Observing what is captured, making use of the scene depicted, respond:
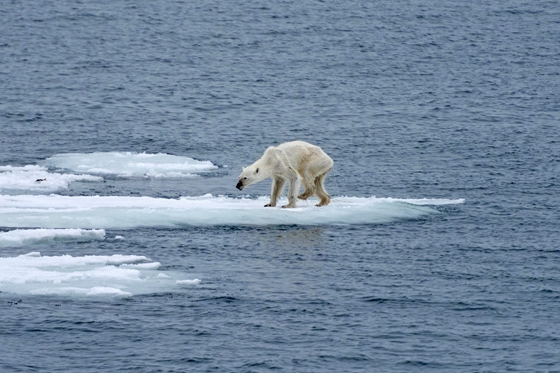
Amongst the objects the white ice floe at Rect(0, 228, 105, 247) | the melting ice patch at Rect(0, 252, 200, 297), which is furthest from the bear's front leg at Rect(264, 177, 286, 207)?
the melting ice patch at Rect(0, 252, 200, 297)

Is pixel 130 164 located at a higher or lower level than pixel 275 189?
lower

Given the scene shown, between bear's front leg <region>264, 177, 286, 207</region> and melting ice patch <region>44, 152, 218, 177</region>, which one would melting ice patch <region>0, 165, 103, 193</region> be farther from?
bear's front leg <region>264, 177, 286, 207</region>

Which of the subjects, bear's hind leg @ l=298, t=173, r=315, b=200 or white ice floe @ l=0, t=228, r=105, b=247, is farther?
bear's hind leg @ l=298, t=173, r=315, b=200

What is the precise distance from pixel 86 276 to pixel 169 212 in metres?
5.55

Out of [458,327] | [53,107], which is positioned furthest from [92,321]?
[53,107]

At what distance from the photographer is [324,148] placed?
46750 mm

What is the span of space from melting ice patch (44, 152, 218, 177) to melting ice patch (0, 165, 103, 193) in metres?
1.20

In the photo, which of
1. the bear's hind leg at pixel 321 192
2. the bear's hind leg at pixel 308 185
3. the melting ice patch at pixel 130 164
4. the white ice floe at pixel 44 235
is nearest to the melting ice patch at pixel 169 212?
the bear's hind leg at pixel 321 192

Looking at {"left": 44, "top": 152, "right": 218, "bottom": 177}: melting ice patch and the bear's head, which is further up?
the bear's head

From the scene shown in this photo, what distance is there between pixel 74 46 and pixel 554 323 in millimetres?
53949

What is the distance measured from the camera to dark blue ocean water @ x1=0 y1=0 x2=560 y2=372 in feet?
75.0

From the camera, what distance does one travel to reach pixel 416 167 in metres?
41.6

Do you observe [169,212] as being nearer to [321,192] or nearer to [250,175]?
[250,175]

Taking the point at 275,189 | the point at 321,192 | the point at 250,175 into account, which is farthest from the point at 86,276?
the point at 321,192
